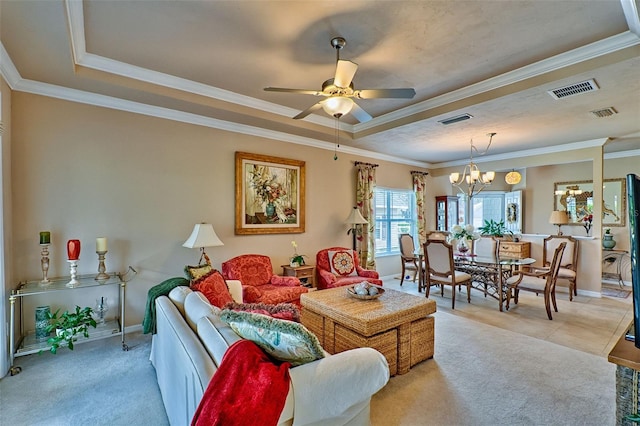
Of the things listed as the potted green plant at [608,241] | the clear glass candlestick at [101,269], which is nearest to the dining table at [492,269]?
the potted green plant at [608,241]

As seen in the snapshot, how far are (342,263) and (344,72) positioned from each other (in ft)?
10.4

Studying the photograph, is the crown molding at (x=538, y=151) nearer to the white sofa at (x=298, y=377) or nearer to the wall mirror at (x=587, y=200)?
the wall mirror at (x=587, y=200)

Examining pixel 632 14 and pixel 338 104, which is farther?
pixel 338 104

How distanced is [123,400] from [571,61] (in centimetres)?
495

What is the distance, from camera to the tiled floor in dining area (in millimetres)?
3415

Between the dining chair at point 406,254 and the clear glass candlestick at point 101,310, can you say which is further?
the dining chair at point 406,254

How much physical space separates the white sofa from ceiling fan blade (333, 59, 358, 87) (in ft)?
6.67

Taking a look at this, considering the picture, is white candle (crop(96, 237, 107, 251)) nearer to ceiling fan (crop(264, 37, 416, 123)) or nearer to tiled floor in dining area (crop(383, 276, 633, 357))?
ceiling fan (crop(264, 37, 416, 123))

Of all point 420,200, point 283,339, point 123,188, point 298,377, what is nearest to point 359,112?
point 283,339

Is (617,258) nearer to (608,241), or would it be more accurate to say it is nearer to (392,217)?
(608,241)

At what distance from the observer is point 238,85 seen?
3578mm

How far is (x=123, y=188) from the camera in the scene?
140 inches

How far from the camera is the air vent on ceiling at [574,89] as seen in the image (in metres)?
3.08

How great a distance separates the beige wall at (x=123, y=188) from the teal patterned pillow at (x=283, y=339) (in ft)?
9.31
